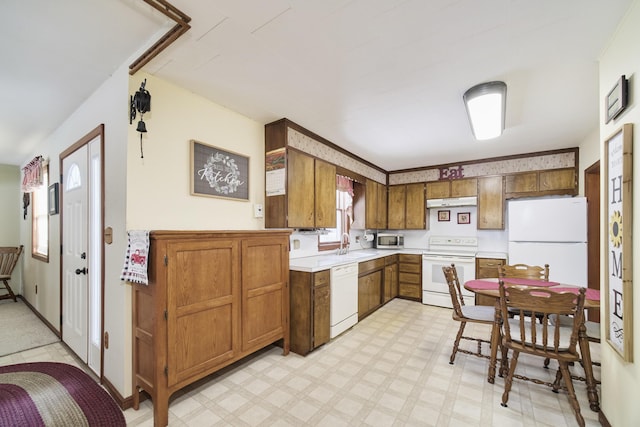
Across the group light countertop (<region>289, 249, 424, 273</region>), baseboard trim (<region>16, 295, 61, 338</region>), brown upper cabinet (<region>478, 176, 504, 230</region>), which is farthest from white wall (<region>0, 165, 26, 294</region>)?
brown upper cabinet (<region>478, 176, 504, 230</region>)

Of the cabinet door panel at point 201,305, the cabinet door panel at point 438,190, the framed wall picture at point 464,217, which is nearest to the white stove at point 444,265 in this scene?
the framed wall picture at point 464,217

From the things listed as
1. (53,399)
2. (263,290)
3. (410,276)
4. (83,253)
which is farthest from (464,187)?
(53,399)

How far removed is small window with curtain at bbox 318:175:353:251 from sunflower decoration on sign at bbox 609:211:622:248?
3.01m

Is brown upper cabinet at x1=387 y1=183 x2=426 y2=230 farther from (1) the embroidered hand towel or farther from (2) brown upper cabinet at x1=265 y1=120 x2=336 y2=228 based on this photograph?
(1) the embroidered hand towel

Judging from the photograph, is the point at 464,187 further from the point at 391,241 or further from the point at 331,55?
the point at 331,55

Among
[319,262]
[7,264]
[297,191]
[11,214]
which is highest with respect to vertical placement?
[297,191]

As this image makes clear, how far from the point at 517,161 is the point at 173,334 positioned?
518 cm

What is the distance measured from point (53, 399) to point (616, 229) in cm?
407

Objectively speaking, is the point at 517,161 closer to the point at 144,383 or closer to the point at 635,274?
the point at 635,274

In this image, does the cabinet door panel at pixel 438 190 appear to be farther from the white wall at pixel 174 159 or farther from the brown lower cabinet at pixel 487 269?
the white wall at pixel 174 159

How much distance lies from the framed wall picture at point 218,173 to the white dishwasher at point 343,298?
1.38 metres

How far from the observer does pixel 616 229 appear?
1613mm

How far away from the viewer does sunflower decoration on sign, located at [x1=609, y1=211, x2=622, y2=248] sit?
5.14ft

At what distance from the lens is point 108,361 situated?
2.17 m
